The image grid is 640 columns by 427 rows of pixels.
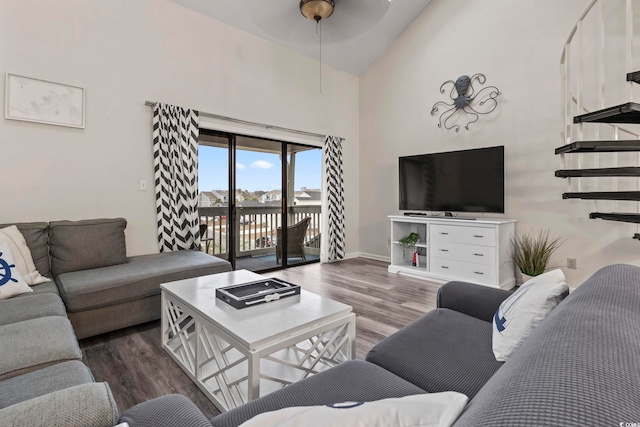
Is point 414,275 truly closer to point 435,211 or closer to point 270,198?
point 435,211

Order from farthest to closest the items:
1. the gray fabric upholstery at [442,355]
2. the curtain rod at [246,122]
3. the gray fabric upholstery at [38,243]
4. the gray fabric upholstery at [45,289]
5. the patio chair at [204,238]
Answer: the patio chair at [204,238], the curtain rod at [246,122], the gray fabric upholstery at [38,243], the gray fabric upholstery at [45,289], the gray fabric upholstery at [442,355]

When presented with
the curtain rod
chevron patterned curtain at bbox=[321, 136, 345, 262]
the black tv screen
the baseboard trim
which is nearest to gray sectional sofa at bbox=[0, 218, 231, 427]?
the curtain rod

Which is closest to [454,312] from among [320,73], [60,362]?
[60,362]

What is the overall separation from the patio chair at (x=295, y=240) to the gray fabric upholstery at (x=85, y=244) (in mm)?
2111

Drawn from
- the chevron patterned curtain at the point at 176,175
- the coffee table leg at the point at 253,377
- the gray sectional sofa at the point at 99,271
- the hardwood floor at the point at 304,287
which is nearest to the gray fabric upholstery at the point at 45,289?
the gray sectional sofa at the point at 99,271

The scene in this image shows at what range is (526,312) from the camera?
1129mm

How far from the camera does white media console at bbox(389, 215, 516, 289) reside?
337 centimetres

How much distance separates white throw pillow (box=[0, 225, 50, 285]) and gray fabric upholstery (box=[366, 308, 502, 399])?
2398 mm

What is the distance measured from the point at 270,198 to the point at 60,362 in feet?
10.9

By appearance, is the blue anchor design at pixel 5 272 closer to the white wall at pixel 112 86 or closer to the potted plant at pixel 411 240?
the white wall at pixel 112 86

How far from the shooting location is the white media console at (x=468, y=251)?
3.37 m

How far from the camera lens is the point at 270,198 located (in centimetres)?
439

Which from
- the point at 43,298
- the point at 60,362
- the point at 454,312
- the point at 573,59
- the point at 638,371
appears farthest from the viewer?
the point at 573,59

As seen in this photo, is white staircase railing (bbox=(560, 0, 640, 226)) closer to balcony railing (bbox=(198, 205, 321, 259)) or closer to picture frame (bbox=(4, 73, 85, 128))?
balcony railing (bbox=(198, 205, 321, 259))
